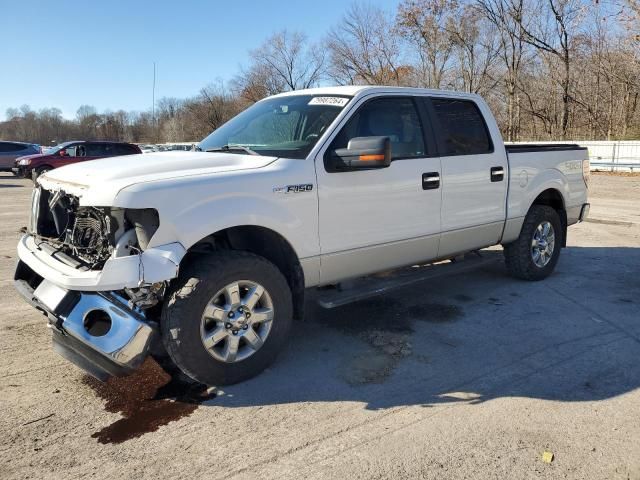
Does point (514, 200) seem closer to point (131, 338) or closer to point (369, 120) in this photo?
point (369, 120)

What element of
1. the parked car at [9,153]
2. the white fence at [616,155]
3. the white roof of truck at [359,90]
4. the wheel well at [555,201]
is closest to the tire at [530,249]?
the wheel well at [555,201]

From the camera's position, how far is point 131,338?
305 centimetres

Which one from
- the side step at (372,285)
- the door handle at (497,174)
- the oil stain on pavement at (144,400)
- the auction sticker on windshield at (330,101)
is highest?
the auction sticker on windshield at (330,101)

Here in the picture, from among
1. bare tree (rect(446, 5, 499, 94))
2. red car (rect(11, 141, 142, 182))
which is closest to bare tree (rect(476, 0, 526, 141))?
bare tree (rect(446, 5, 499, 94))

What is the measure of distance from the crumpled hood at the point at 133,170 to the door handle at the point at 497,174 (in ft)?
8.18

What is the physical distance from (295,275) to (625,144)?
25.5 meters

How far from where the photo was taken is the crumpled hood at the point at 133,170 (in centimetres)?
313

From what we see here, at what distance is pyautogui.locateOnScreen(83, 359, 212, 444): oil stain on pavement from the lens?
304cm

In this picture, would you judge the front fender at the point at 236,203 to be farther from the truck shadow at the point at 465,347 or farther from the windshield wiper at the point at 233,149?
the truck shadow at the point at 465,347

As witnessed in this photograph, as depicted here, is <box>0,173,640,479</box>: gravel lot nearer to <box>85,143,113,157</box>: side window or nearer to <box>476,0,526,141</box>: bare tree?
<box>85,143,113,157</box>: side window

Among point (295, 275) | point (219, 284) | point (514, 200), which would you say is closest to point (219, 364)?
point (219, 284)

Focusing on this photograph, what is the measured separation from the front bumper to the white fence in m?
23.6

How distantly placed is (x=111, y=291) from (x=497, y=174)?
3807 millimetres

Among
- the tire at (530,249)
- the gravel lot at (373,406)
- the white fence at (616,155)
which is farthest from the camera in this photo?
the white fence at (616,155)
